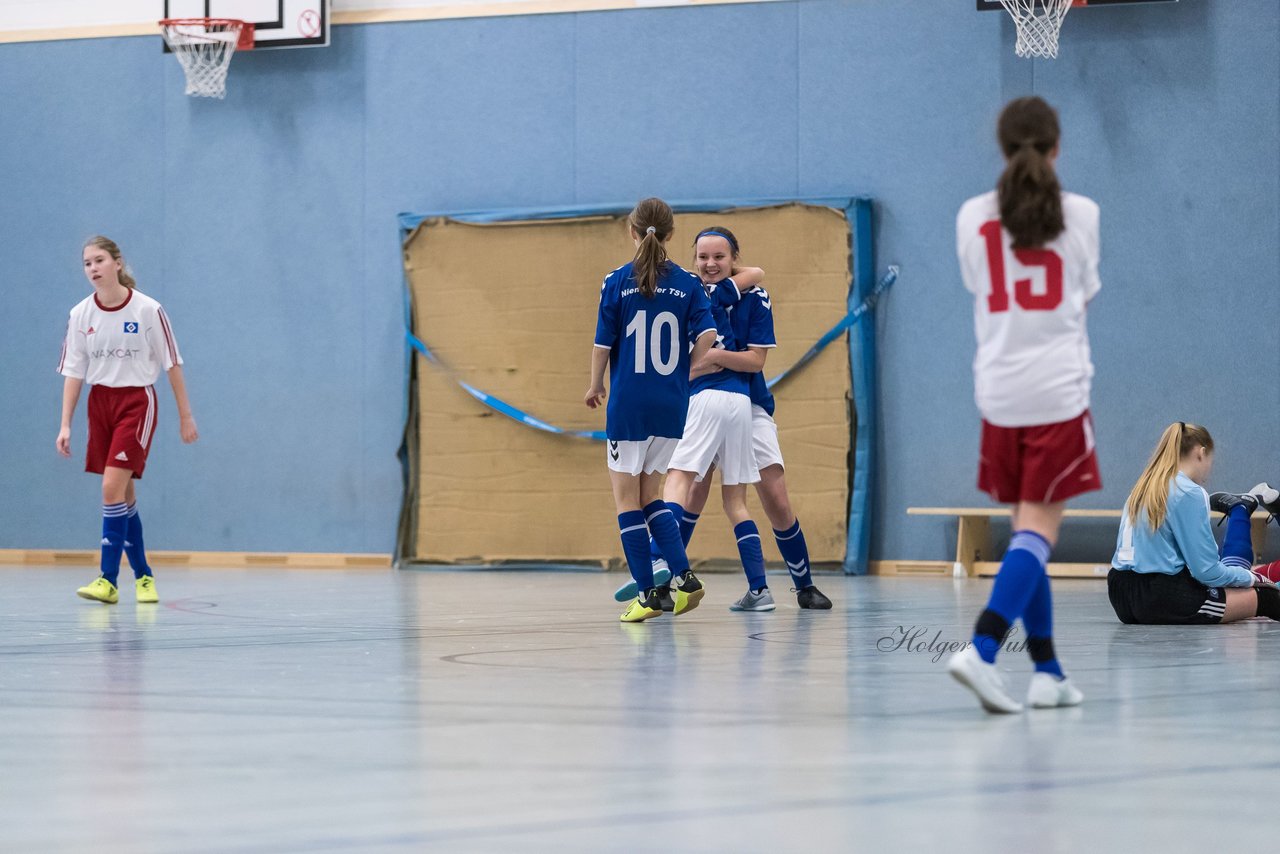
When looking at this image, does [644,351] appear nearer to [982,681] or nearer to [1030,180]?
[1030,180]

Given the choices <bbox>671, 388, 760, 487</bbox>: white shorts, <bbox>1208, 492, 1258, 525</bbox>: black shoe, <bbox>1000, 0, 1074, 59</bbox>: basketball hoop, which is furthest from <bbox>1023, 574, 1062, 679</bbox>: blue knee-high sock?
<bbox>1000, 0, 1074, 59</bbox>: basketball hoop

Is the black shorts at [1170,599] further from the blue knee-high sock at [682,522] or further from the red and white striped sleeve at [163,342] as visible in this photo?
the red and white striped sleeve at [163,342]

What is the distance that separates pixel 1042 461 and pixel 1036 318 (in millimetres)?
358

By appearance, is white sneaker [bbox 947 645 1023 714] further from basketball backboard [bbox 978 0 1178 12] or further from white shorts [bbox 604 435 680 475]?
basketball backboard [bbox 978 0 1178 12]

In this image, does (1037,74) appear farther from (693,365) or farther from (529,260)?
(693,365)

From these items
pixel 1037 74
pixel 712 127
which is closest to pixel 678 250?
pixel 712 127

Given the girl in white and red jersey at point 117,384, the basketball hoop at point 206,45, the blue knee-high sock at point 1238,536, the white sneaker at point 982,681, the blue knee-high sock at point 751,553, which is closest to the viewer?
the white sneaker at point 982,681

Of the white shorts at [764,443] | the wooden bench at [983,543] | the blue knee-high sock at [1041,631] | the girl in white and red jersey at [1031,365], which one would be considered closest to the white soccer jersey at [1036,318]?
the girl in white and red jersey at [1031,365]

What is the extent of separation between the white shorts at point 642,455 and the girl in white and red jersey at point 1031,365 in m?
2.62

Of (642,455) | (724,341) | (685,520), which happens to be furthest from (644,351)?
(685,520)

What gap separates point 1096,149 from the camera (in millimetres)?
10758

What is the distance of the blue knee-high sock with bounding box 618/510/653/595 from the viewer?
6547mm

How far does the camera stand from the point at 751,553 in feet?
23.9

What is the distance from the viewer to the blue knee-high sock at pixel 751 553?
728 centimetres
